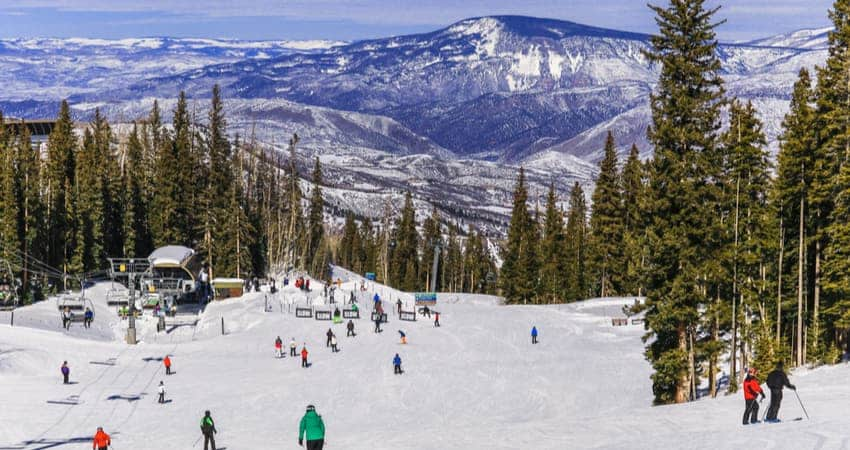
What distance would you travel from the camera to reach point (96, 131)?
4124 inches

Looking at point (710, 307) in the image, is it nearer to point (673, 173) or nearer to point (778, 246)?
point (673, 173)

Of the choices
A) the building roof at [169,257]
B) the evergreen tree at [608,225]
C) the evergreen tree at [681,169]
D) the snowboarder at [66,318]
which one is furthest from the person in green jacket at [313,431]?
the evergreen tree at [608,225]

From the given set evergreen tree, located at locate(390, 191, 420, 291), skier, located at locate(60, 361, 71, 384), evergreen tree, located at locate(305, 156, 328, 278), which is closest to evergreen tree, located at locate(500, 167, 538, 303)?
evergreen tree, located at locate(305, 156, 328, 278)

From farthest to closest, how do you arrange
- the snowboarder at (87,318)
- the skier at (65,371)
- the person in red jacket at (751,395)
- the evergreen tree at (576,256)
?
the evergreen tree at (576,256) < the snowboarder at (87,318) < the skier at (65,371) < the person in red jacket at (751,395)

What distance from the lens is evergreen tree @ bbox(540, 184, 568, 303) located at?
9780 centimetres

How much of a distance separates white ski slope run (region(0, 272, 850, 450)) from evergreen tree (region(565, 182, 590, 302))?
24130 mm

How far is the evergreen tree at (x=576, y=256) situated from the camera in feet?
316

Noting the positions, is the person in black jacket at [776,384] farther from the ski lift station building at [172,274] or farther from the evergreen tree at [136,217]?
the evergreen tree at [136,217]

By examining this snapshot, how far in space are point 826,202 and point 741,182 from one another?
4151 mm

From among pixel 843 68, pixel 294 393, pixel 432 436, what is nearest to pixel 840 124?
pixel 843 68

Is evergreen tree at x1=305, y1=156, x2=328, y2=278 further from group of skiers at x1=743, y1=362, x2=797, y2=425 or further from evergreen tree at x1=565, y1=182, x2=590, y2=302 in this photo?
group of skiers at x1=743, y1=362, x2=797, y2=425

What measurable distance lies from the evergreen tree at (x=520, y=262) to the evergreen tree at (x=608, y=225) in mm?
6085

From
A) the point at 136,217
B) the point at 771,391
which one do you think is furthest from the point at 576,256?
the point at 771,391

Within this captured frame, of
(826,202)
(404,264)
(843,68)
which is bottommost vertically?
(404,264)
